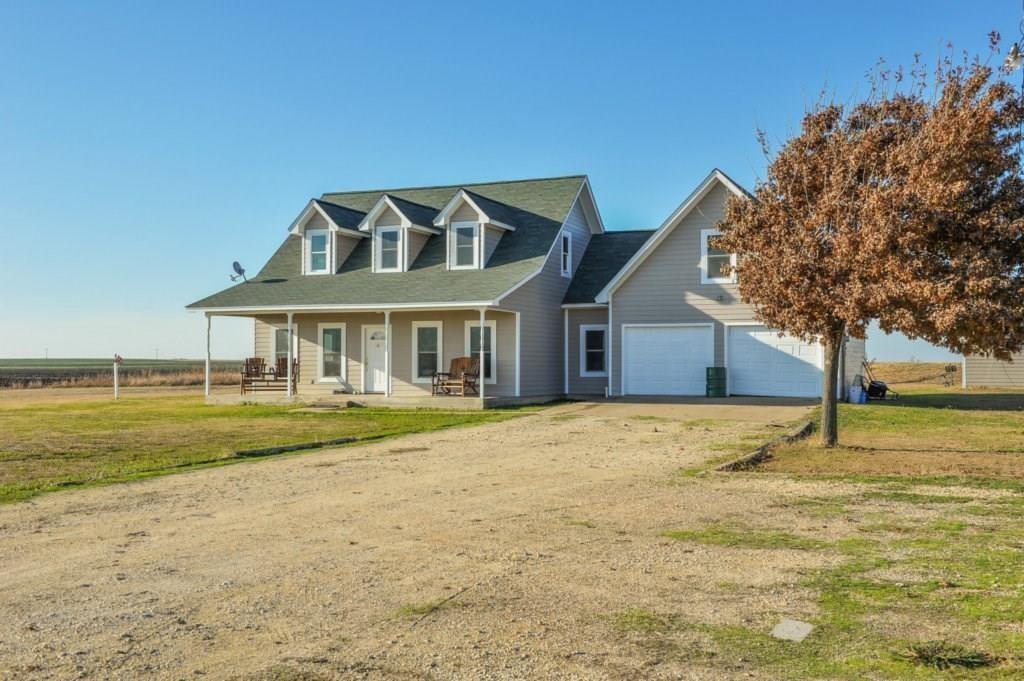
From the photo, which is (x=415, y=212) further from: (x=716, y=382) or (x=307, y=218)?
(x=716, y=382)

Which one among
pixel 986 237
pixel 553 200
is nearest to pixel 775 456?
pixel 986 237

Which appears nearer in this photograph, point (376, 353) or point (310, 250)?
point (376, 353)

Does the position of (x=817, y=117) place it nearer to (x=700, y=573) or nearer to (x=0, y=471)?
(x=700, y=573)

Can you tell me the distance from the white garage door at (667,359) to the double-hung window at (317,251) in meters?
10.4

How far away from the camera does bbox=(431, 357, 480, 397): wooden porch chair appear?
26.7m

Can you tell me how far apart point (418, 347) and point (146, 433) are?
457 inches

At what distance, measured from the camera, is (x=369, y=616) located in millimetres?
5879

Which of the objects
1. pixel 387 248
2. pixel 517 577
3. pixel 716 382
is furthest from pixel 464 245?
pixel 517 577

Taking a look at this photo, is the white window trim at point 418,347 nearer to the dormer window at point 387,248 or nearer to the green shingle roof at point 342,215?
the dormer window at point 387,248

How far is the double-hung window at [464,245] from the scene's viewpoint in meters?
29.2

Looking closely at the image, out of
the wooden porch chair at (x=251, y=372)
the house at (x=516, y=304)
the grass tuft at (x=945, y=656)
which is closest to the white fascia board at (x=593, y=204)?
the house at (x=516, y=304)

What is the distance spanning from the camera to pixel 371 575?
6906 mm

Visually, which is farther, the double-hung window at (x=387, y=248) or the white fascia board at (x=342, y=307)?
the double-hung window at (x=387, y=248)

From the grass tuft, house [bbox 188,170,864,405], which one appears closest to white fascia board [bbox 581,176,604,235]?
house [bbox 188,170,864,405]
